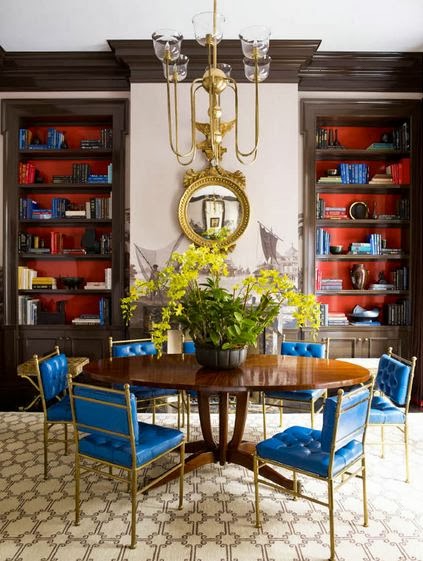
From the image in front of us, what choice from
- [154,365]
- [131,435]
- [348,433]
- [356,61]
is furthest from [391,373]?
[356,61]

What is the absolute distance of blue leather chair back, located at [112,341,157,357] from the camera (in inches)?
157

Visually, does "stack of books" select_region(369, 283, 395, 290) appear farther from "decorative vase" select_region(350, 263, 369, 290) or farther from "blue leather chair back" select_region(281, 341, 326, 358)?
"blue leather chair back" select_region(281, 341, 326, 358)

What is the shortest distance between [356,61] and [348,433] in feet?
13.4

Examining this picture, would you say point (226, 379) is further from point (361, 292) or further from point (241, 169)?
point (361, 292)

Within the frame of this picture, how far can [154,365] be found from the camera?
3240mm

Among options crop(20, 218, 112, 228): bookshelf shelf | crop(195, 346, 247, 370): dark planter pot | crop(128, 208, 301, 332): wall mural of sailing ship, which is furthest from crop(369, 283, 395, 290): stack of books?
crop(20, 218, 112, 228): bookshelf shelf

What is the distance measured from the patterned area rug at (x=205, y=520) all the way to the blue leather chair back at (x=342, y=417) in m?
0.51

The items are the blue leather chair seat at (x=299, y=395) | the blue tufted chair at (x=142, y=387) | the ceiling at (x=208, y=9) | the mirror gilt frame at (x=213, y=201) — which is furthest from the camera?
the mirror gilt frame at (x=213, y=201)

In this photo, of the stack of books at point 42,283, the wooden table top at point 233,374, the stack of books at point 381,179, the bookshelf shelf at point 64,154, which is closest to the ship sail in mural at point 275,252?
the stack of books at point 381,179

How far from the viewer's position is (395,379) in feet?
10.6

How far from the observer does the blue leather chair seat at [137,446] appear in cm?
248

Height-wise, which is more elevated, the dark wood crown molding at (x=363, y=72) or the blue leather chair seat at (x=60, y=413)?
the dark wood crown molding at (x=363, y=72)

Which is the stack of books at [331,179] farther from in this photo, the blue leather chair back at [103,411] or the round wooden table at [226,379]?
the blue leather chair back at [103,411]

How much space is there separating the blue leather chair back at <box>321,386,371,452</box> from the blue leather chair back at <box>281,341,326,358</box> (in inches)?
59.1
